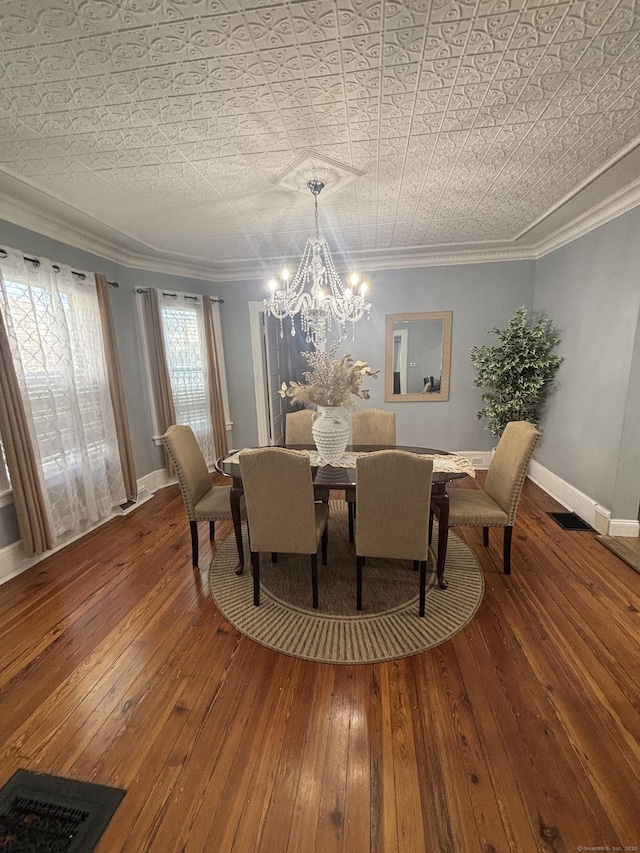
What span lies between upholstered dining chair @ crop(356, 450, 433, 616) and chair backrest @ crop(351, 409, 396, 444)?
4.22ft

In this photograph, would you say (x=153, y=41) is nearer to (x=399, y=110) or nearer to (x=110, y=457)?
(x=399, y=110)

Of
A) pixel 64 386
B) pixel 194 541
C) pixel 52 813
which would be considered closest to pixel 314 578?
pixel 194 541

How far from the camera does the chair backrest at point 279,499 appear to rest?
1.85 meters

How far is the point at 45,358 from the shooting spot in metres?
2.66

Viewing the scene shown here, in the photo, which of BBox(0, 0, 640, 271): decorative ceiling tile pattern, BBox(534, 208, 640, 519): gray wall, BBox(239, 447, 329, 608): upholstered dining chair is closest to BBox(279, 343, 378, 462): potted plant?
BBox(239, 447, 329, 608): upholstered dining chair

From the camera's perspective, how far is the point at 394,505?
1.84 m

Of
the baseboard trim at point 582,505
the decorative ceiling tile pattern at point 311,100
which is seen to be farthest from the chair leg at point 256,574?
the baseboard trim at point 582,505

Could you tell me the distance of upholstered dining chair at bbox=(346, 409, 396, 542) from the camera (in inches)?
122

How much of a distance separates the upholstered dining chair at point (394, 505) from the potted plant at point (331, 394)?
0.57 metres

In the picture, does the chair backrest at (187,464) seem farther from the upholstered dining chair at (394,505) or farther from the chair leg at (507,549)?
the chair leg at (507,549)

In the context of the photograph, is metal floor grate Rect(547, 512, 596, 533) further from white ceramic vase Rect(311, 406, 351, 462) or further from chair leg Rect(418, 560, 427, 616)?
white ceramic vase Rect(311, 406, 351, 462)

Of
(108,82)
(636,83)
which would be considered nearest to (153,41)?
(108,82)

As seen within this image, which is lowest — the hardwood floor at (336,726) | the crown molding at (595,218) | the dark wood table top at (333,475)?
the hardwood floor at (336,726)

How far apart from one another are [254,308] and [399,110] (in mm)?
3140
